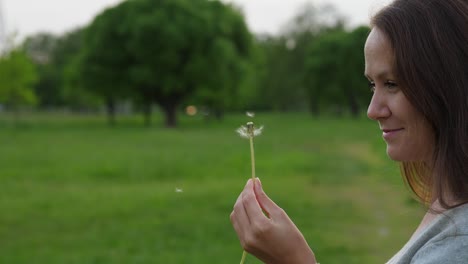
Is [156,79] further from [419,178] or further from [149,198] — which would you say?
[419,178]

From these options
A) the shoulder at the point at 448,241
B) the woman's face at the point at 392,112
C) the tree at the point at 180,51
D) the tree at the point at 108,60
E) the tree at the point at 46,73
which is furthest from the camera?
the tree at the point at 46,73

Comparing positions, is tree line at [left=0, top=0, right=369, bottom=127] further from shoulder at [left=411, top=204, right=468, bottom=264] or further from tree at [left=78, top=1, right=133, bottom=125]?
shoulder at [left=411, top=204, right=468, bottom=264]

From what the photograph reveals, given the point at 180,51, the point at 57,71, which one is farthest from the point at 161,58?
the point at 57,71

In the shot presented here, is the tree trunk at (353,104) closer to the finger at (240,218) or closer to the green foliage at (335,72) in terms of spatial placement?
the green foliage at (335,72)

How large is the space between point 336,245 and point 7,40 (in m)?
42.1

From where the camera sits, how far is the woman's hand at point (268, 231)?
5.12ft

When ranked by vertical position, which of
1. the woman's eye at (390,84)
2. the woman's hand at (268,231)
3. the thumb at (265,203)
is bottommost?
the woman's hand at (268,231)

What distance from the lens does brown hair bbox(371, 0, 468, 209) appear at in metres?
1.38

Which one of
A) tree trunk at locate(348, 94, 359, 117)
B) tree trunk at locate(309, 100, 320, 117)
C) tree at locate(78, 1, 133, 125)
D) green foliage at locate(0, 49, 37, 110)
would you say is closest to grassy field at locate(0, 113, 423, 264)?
tree at locate(78, 1, 133, 125)

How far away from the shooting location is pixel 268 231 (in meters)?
1.56

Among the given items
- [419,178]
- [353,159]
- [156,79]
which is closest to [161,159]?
[353,159]

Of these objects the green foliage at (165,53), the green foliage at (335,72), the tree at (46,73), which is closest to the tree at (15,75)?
the green foliage at (165,53)

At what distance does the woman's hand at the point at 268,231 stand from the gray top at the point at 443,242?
0.80 feet

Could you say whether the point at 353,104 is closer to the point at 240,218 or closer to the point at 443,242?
the point at 240,218
